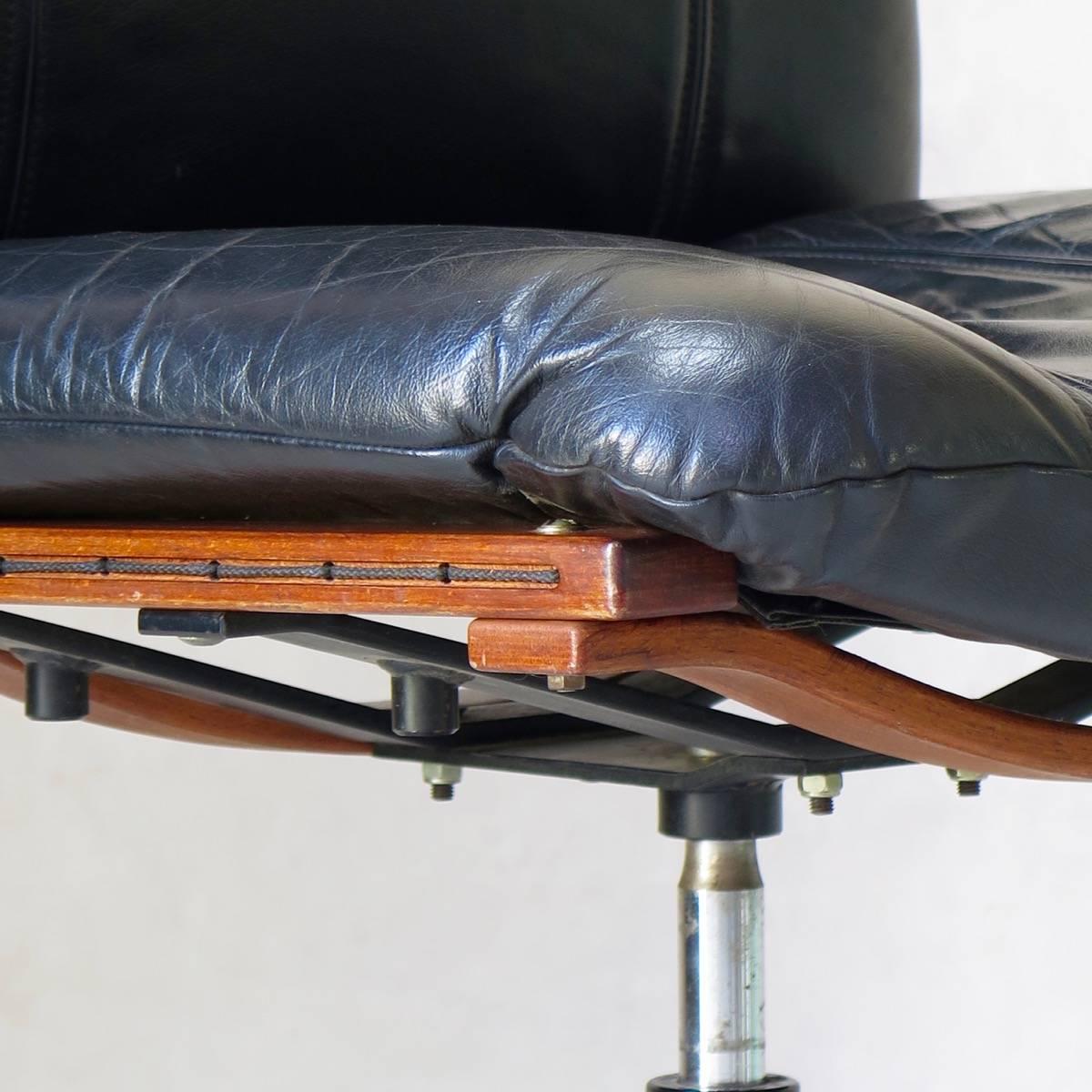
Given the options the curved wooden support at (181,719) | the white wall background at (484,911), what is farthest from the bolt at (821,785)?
the white wall background at (484,911)

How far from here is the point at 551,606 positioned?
0.45m

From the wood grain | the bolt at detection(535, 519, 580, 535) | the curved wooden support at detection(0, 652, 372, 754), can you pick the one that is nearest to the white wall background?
the curved wooden support at detection(0, 652, 372, 754)

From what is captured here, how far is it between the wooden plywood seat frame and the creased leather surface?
0.02 metres

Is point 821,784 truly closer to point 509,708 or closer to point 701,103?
point 509,708

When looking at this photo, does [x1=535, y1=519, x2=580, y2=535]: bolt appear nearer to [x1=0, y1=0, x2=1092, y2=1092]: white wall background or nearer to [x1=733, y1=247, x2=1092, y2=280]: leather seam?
[x1=733, y1=247, x2=1092, y2=280]: leather seam

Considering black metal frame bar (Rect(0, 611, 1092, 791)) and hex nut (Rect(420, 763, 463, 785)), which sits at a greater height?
black metal frame bar (Rect(0, 611, 1092, 791))

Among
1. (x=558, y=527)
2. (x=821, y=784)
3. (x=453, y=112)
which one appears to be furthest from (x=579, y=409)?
(x=453, y=112)

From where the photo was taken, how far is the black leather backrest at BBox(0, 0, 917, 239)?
74 cm

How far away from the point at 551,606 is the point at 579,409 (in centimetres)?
5

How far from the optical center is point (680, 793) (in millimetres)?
820

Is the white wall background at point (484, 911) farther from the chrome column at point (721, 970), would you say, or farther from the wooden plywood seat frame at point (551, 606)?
the wooden plywood seat frame at point (551, 606)

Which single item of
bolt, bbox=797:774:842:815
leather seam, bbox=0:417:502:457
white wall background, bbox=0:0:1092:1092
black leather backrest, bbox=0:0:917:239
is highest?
black leather backrest, bbox=0:0:917:239

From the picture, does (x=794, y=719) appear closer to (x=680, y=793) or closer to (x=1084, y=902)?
(x=680, y=793)

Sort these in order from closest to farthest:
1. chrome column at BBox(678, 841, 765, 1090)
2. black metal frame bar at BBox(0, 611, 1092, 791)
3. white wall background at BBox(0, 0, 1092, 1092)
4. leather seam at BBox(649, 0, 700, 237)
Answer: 1. black metal frame bar at BBox(0, 611, 1092, 791)
2. chrome column at BBox(678, 841, 765, 1090)
3. leather seam at BBox(649, 0, 700, 237)
4. white wall background at BBox(0, 0, 1092, 1092)
